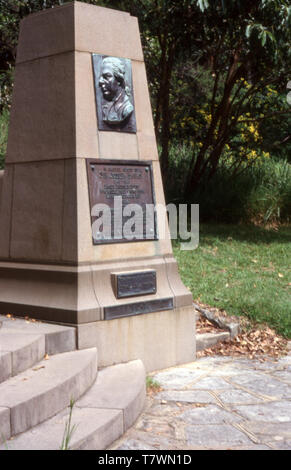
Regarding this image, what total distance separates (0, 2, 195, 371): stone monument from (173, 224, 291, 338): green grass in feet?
4.49

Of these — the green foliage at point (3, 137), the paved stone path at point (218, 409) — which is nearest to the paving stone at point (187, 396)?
the paved stone path at point (218, 409)

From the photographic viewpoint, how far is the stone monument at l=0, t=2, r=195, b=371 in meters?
5.52

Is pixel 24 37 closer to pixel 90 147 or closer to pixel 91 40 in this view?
pixel 91 40

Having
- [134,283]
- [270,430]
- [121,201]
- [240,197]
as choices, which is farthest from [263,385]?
[240,197]

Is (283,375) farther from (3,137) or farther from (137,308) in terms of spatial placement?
(3,137)

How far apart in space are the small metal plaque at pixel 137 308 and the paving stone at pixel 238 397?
1.07 m

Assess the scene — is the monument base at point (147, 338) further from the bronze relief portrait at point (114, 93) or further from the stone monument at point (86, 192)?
the bronze relief portrait at point (114, 93)

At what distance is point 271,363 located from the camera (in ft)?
20.1

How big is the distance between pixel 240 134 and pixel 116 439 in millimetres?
15598

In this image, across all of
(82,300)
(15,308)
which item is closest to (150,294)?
(82,300)

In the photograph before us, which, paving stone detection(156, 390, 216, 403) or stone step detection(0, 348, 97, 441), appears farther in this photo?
paving stone detection(156, 390, 216, 403)

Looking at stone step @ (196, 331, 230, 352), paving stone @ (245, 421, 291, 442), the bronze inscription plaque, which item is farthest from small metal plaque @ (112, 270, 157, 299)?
paving stone @ (245, 421, 291, 442)

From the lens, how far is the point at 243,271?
9000 millimetres

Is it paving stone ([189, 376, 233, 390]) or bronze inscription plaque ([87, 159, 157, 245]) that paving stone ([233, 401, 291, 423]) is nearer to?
paving stone ([189, 376, 233, 390])
